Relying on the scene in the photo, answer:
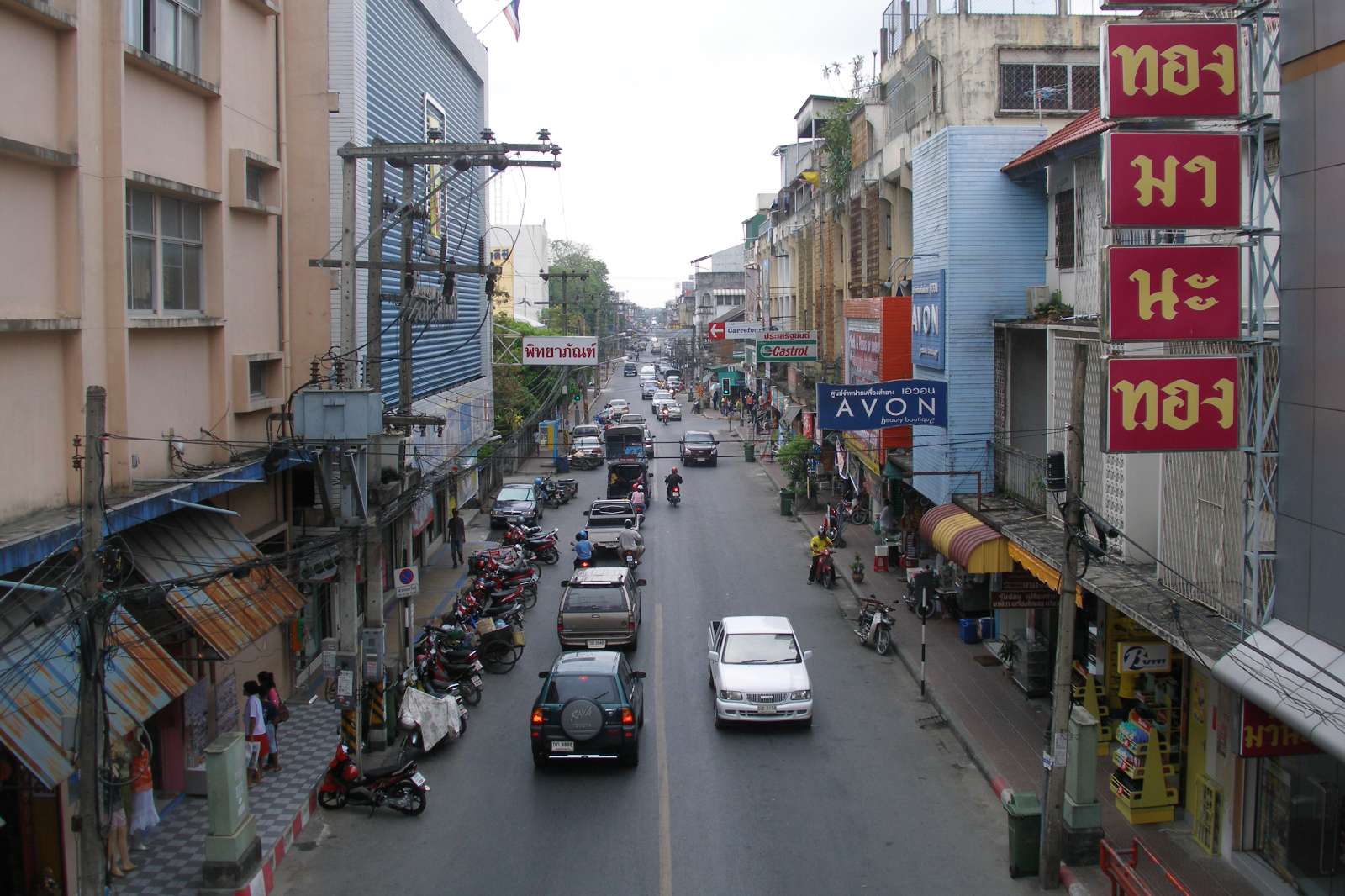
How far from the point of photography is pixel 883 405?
68.2 ft

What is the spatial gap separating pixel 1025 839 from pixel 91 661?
379 inches

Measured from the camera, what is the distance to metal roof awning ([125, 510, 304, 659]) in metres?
13.9

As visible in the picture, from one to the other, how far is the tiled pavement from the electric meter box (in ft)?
15.6

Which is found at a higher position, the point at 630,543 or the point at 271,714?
the point at 630,543

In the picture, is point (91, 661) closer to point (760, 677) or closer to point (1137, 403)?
point (1137, 403)

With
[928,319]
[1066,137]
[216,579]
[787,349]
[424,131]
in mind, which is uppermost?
[424,131]

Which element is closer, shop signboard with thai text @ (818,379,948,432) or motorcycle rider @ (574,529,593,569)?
shop signboard with thai text @ (818,379,948,432)

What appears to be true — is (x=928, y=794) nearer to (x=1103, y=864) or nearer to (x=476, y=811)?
(x=1103, y=864)

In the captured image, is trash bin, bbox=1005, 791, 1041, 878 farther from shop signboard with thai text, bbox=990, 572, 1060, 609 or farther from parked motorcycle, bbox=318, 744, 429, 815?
parked motorcycle, bbox=318, 744, 429, 815

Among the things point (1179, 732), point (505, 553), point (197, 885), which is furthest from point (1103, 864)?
point (505, 553)

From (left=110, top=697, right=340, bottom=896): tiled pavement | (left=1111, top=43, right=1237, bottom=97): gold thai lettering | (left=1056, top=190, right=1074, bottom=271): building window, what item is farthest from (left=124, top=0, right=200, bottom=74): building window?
(left=1056, top=190, right=1074, bottom=271): building window

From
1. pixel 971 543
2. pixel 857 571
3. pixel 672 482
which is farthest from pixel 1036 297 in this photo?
pixel 672 482

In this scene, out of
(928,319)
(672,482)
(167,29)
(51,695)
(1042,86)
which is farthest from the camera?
(672,482)

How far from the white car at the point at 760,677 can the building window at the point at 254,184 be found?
10.5 meters
